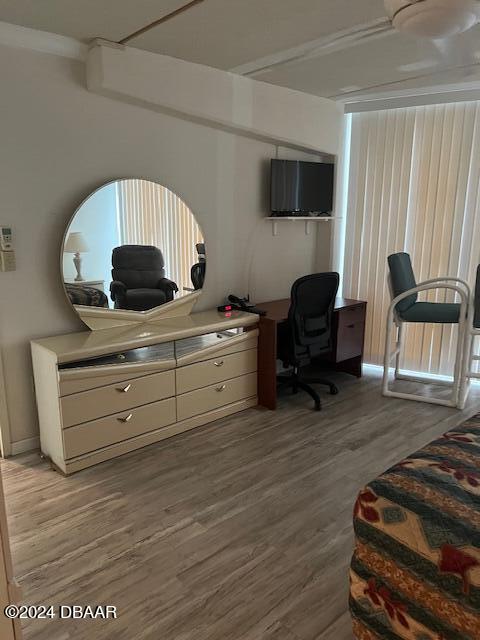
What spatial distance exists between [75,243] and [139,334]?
0.67 metres

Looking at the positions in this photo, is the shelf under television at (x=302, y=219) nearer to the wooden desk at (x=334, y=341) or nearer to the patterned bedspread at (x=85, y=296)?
the wooden desk at (x=334, y=341)

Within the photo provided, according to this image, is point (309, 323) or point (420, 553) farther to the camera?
point (309, 323)

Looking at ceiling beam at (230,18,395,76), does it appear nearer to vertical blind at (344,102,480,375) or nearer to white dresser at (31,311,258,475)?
vertical blind at (344,102,480,375)

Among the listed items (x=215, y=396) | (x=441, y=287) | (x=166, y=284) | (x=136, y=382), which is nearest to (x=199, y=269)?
(x=166, y=284)

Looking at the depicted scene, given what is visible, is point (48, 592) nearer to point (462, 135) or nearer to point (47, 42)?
point (47, 42)

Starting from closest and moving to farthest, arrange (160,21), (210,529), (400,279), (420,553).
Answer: (420,553)
(210,529)
(160,21)
(400,279)

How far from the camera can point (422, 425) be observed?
10.8 feet

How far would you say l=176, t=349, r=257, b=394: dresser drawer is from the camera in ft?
10.2

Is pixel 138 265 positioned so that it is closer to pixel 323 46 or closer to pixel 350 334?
pixel 323 46

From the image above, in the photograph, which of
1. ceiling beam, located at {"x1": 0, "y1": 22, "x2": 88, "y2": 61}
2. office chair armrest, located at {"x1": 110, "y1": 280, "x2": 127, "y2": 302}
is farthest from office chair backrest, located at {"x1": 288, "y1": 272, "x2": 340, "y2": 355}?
ceiling beam, located at {"x1": 0, "y1": 22, "x2": 88, "y2": 61}

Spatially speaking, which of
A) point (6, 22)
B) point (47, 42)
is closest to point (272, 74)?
point (47, 42)

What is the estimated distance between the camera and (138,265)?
10.5ft

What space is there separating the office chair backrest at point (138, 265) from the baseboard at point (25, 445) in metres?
1.13

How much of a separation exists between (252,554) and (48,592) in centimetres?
83
